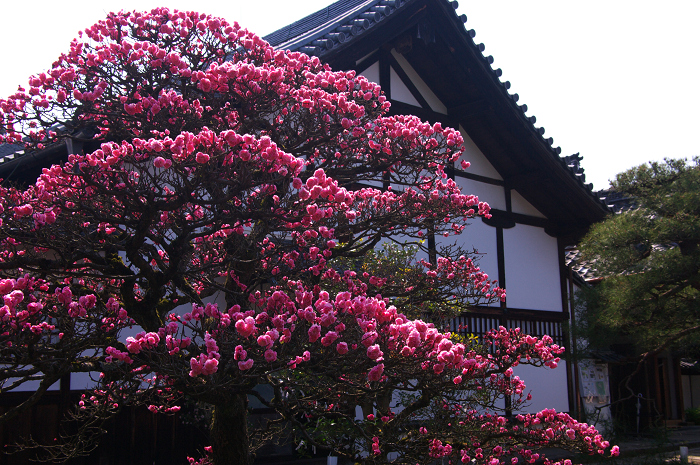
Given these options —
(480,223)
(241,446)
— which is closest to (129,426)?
(241,446)

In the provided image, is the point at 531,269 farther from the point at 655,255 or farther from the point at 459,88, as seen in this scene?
the point at 459,88

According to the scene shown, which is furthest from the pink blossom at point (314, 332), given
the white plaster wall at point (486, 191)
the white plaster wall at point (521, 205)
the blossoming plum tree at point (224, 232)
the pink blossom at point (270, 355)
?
the white plaster wall at point (521, 205)

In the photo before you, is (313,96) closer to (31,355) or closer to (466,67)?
(31,355)

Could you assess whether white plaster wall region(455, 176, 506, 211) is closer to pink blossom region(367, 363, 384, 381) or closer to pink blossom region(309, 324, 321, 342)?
pink blossom region(367, 363, 384, 381)

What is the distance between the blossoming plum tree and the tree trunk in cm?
1

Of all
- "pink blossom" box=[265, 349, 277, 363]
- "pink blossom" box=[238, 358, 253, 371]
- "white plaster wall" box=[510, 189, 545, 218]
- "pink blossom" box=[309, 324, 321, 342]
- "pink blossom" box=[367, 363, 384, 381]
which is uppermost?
"white plaster wall" box=[510, 189, 545, 218]

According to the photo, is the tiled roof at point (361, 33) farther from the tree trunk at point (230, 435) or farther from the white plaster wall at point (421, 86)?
the tree trunk at point (230, 435)

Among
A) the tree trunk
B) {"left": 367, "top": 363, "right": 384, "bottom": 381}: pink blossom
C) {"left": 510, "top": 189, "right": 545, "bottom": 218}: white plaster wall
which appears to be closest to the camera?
{"left": 367, "top": 363, "right": 384, "bottom": 381}: pink blossom

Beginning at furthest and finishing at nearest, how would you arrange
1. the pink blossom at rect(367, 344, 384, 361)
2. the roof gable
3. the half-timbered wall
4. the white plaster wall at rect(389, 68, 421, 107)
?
the half-timbered wall
the white plaster wall at rect(389, 68, 421, 107)
the roof gable
the pink blossom at rect(367, 344, 384, 361)

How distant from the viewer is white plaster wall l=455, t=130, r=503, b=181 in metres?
11.6

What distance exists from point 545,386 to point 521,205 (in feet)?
12.8

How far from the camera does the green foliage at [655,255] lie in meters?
8.55

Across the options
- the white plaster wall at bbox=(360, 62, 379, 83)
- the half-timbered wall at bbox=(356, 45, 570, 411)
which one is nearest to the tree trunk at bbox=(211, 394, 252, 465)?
the half-timbered wall at bbox=(356, 45, 570, 411)

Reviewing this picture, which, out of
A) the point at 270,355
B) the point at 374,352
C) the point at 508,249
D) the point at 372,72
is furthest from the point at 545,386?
the point at 270,355
